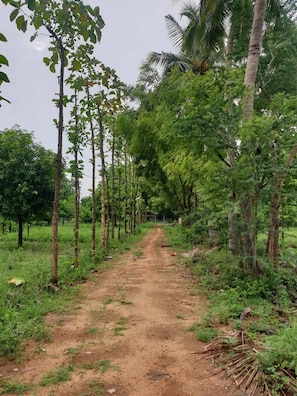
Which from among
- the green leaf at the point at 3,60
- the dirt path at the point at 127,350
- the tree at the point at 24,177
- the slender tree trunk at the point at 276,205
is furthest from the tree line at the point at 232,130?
the tree at the point at 24,177

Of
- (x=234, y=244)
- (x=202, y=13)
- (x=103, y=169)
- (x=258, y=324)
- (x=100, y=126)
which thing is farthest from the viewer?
(x=103, y=169)

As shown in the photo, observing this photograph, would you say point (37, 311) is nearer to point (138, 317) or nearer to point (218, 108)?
point (138, 317)

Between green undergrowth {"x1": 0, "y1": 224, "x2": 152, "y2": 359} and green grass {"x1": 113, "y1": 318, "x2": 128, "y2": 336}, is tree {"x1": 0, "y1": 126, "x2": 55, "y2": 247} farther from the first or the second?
green grass {"x1": 113, "y1": 318, "x2": 128, "y2": 336}

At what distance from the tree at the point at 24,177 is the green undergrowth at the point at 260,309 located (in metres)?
8.64

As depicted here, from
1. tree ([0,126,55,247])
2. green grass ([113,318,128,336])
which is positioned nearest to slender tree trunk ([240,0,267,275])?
green grass ([113,318,128,336])

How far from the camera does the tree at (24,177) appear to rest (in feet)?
45.1

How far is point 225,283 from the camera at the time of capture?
7.02m

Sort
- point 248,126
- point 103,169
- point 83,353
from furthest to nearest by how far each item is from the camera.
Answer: point 103,169 < point 248,126 < point 83,353

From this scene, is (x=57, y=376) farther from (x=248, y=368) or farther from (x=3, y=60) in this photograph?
(x=3, y=60)

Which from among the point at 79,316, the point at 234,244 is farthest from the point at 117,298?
the point at 234,244

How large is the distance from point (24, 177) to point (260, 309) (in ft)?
37.9

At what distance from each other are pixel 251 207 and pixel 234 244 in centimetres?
145

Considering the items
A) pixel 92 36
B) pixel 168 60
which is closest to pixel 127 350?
pixel 92 36

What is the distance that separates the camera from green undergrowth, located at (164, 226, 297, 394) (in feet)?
10.6
